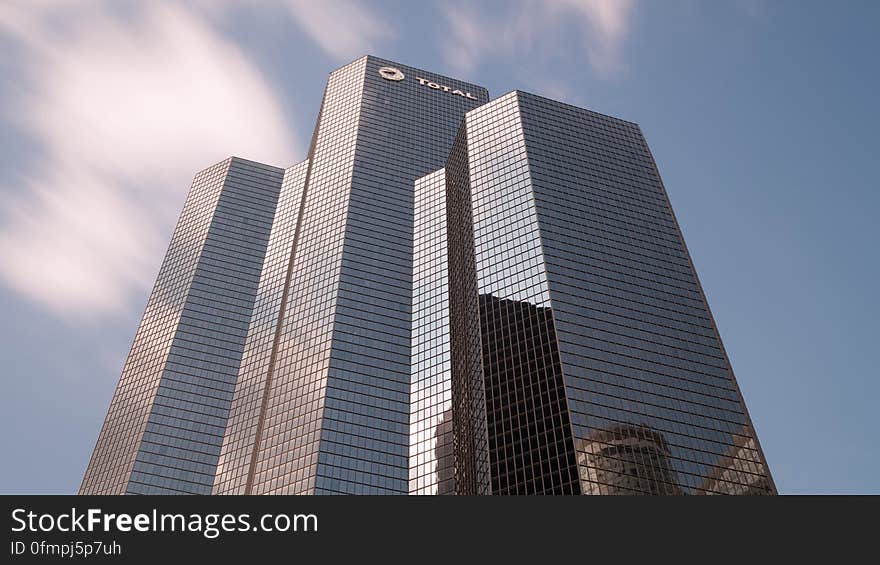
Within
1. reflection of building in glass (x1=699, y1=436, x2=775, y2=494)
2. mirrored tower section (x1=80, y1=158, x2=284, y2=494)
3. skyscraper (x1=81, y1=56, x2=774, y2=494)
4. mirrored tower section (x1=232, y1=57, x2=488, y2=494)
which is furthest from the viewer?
mirrored tower section (x1=80, y1=158, x2=284, y2=494)

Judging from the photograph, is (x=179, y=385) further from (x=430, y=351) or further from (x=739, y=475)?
(x=739, y=475)

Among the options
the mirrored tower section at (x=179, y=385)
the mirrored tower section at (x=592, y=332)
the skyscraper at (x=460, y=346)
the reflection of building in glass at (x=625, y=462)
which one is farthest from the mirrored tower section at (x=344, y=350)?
the reflection of building in glass at (x=625, y=462)

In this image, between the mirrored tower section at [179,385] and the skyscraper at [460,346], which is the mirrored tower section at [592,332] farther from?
the mirrored tower section at [179,385]

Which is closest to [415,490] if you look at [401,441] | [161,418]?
[401,441]

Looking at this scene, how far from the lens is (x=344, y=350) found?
497 feet

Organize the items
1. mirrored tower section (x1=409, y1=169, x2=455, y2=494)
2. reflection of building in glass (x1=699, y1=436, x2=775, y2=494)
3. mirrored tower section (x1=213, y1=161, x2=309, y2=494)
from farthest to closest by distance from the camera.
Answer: mirrored tower section (x1=213, y1=161, x2=309, y2=494) → mirrored tower section (x1=409, y1=169, x2=455, y2=494) → reflection of building in glass (x1=699, y1=436, x2=775, y2=494)

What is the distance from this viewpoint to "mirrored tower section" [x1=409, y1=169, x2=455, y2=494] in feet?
445

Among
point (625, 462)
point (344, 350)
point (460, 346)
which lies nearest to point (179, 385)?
point (344, 350)

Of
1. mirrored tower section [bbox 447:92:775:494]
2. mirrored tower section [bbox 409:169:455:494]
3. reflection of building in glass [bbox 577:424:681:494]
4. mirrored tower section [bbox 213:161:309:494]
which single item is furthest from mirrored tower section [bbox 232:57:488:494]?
reflection of building in glass [bbox 577:424:681:494]

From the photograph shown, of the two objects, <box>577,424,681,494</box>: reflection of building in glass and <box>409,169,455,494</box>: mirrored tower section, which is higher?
<box>409,169,455,494</box>: mirrored tower section

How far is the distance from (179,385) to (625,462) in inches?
3979

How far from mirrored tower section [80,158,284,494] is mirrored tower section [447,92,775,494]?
54.2 metres

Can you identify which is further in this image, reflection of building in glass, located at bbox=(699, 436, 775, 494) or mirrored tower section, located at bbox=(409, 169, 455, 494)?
mirrored tower section, located at bbox=(409, 169, 455, 494)

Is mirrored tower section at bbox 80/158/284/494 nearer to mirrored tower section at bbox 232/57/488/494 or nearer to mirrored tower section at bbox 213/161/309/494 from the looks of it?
mirrored tower section at bbox 213/161/309/494
